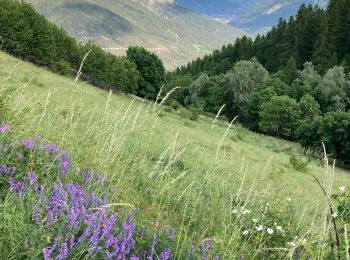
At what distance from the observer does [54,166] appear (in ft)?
14.2

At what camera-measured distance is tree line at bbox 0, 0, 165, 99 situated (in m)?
45.2

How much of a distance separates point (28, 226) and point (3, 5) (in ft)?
155

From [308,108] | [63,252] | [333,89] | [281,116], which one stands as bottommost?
[63,252]

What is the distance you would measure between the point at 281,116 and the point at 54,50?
37.6 metres

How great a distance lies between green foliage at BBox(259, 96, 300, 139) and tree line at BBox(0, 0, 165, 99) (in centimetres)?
2154

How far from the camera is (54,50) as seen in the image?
5103 cm

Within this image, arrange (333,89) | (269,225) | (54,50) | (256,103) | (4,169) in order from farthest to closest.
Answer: (256,103) → (333,89) → (54,50) → (269,225) → (4,169)

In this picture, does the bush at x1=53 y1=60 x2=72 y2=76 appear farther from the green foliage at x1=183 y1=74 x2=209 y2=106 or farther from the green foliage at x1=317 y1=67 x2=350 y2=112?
the green foliage at x1=183 y1=74 x2=209 y2=106

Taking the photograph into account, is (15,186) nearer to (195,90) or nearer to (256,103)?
(256,103)

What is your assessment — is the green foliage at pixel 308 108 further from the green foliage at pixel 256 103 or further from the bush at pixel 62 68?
the bush at pixel 62 68

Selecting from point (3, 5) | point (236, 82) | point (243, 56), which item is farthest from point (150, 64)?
point (243, 56)

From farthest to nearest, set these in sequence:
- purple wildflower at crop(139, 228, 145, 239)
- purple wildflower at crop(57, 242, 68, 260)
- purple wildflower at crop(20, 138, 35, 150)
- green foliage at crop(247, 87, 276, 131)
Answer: green foliage at crop(247, 87, 276, 131), purple wildflower at crop(20, 138, 35, 150), purple wildflower at crop(139, 228, 145, 239), purple wildflower at crop(57, 242, 68, 260)

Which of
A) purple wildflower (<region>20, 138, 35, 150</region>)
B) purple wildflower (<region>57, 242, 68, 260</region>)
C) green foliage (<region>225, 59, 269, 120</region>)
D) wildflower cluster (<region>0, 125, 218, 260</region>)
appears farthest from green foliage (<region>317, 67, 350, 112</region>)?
purple wildflower (<region>57, 242, 68, 260</region>)

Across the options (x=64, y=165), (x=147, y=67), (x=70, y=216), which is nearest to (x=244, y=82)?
(x=147, y=67)
